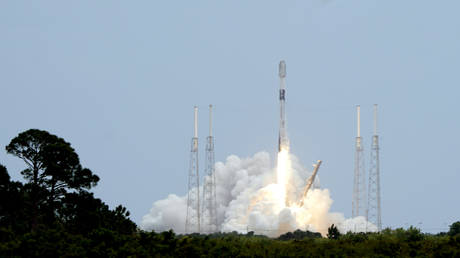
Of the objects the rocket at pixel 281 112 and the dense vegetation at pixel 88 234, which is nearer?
the dense vegetation at pixel 88 234

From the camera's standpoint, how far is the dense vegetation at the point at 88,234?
41.5m

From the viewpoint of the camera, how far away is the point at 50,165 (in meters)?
64.9

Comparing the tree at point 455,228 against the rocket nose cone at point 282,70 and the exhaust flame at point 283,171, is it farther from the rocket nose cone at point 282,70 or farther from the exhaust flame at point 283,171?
the rocket nose cone at point 282,70

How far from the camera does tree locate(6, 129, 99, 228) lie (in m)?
64.9

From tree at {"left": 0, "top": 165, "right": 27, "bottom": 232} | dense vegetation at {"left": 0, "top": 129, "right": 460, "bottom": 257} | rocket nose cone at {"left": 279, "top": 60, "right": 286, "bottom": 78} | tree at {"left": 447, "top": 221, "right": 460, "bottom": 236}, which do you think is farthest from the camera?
rocket nose cone at {"left": 279, "top": 60, "right": 286, "bottom": 78}

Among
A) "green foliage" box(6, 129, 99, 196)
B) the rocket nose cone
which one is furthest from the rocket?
"green foliage" box(6, 129, 99, 196)

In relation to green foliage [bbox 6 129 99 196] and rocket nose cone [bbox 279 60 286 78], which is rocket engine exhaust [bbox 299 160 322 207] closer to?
rocket nose cone [bbox 279 60 286 78]

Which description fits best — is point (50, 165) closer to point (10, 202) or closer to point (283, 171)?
point (10, 202)

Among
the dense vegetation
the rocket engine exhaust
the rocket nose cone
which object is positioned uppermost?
the rocket nose cone

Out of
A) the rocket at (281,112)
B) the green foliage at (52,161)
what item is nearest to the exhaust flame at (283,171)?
the rocket at (281,112)

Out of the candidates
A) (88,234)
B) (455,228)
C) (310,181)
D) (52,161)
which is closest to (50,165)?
(52,161)

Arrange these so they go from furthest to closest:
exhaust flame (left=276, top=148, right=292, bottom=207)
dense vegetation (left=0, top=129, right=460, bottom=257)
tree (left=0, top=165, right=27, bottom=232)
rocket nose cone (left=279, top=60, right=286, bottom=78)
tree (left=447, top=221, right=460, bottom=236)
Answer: exhaust flame (left=276, top=148, right=292, bottom=207), rocket nose cone (left=279, top=60, right=286, bottom=78), tree (left=447, top=221, right=460, bottom=236), tree (left=0, top=165, right=27, bottom=232), dense vegetation (left=0, top=129, right=460, bottom=257)

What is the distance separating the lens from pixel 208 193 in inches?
4451

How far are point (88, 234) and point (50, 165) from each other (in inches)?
812
